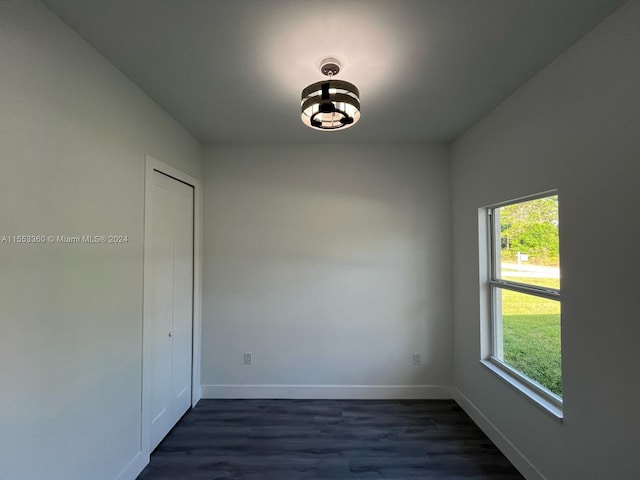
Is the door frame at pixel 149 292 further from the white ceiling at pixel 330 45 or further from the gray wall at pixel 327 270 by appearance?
the white ceiling at pixel 330 45

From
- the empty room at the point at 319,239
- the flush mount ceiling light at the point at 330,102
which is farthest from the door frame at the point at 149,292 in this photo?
the flush mount ceiling light at the point at 330,102

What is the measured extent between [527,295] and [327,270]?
1721 mm

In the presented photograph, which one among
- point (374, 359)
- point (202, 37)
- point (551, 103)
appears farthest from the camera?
point (374, 359)

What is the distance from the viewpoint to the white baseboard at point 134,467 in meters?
1.79

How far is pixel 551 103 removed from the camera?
1.68 m

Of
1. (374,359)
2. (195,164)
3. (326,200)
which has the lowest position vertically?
(374,359)

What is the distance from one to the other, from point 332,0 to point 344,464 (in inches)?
111

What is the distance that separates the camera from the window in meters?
1.78

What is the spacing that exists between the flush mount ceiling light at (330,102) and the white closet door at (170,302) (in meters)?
1.40

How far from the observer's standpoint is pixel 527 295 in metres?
2.02

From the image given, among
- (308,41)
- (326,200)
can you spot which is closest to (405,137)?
(326,200)

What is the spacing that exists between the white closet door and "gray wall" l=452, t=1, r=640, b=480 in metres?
2.69

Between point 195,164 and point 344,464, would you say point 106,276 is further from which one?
point 344,464

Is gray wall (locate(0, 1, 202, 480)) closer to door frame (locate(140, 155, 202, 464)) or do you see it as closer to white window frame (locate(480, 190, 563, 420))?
door frame (locate(140, 155, 202, 464))
